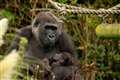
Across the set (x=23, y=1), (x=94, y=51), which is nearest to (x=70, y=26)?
(x=94, y=51)

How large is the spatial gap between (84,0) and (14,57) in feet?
20.7

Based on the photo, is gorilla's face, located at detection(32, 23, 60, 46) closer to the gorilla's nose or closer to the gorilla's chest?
the gorilla's nose

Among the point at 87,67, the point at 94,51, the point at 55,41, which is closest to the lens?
the point at 55,41

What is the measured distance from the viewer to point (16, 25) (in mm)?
6594

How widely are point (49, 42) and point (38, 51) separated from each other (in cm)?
37

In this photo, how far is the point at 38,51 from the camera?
4.96 m

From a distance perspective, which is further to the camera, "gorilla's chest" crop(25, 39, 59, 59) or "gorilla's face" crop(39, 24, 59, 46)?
"gorilla's chest" crop(25, 39, 59, 59)

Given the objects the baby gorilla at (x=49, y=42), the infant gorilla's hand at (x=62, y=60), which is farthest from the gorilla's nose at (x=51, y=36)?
the infant gorilla's hand at (x=62, y=60)

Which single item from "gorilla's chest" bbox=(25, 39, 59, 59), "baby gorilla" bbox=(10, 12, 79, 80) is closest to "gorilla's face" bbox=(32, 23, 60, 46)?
"baby gorilla" bbox=(10, 12, 79, 80)

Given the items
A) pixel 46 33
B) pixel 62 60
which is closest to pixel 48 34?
pixel 46 33

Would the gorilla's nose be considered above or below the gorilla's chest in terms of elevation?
above

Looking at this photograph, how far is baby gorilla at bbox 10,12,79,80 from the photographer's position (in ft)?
15.2

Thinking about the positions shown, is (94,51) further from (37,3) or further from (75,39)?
(37,3)

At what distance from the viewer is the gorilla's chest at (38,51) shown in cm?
486
